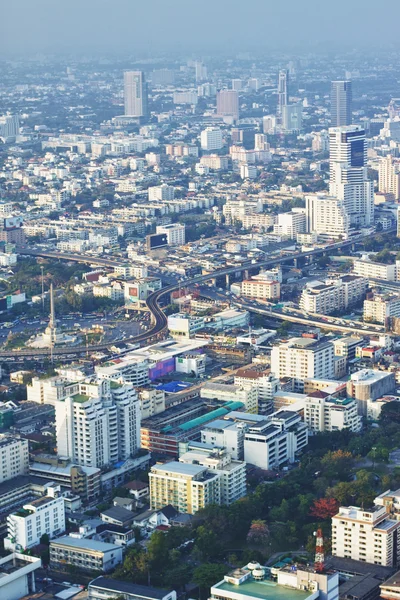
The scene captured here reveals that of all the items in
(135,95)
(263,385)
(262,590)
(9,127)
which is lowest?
(9,127)

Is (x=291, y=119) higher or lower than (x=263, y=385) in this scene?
lower

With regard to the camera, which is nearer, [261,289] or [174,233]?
[261,289]

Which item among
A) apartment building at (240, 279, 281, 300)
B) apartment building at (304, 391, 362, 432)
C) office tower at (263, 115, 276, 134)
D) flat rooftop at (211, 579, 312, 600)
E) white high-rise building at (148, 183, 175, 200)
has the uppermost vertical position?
flat rooftop at (211, 579, 312, 600)

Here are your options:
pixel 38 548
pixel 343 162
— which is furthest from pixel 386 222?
pixel 38 548

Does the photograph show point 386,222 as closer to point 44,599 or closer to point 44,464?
point 44,464

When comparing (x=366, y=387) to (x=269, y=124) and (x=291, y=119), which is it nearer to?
(x=269, y=124)

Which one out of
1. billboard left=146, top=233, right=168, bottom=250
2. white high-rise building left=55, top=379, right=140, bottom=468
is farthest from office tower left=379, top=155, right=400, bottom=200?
white high-rise building left=55, top=379, right=140, bottom=468

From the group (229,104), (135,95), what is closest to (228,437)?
(229,104)

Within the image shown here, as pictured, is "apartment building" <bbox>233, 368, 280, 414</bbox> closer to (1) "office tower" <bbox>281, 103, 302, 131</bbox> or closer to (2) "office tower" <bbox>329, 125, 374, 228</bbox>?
(2) "office tower" <bbox>329, 125, 374, 228</bbox>
